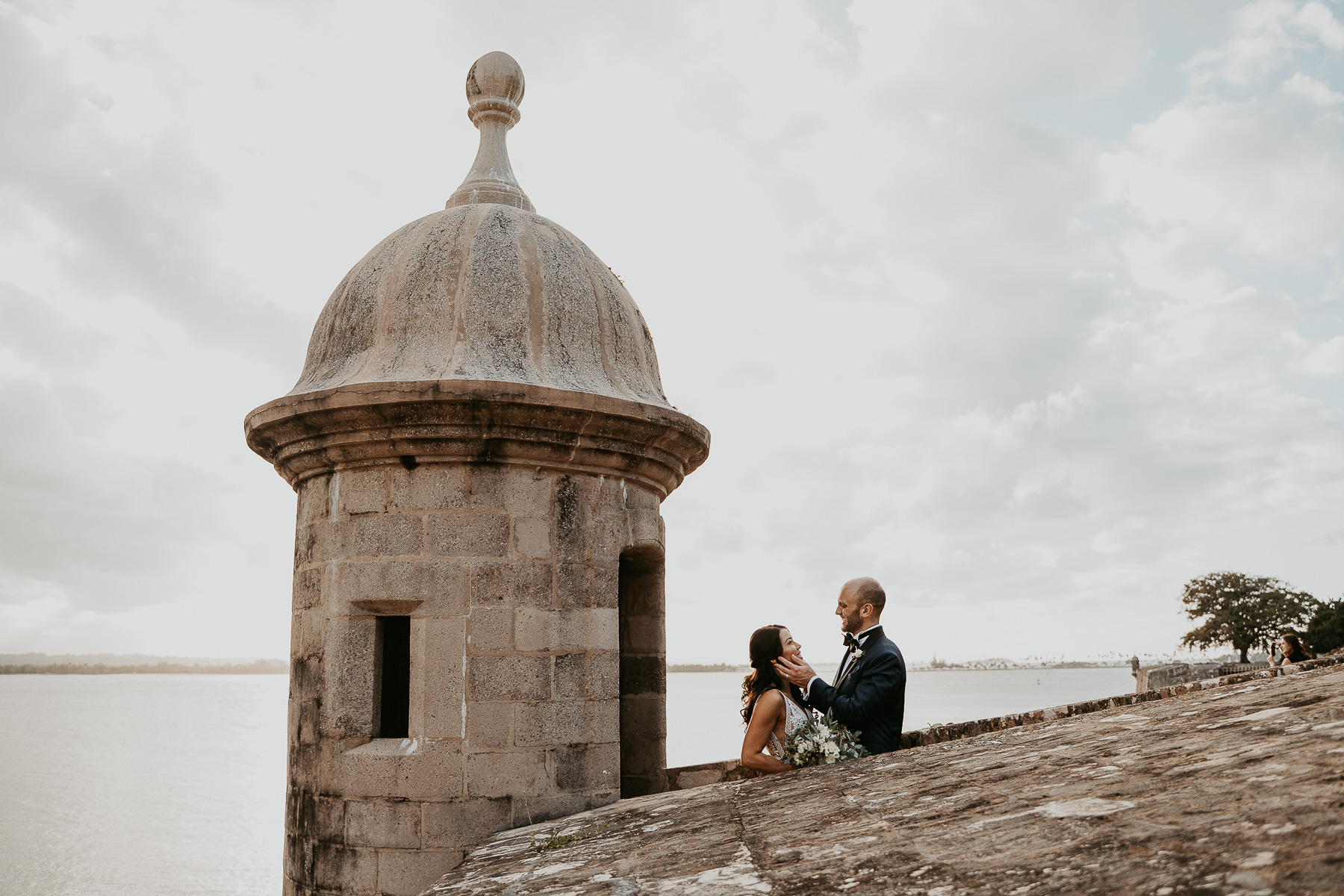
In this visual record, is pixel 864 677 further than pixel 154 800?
No

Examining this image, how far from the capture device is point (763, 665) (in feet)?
→ 12.1

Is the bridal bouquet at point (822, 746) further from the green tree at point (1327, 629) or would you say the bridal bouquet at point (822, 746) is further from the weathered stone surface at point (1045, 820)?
the green tree at point (1327, 629)

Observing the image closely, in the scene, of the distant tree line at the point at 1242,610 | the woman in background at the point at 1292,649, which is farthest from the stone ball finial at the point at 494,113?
the distant tree line at the point at 1242,610

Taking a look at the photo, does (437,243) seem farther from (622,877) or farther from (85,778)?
(85,778)

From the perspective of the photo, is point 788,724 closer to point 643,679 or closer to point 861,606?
point 861,606

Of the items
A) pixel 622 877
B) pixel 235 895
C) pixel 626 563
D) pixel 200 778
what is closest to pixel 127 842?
pixel 235 895

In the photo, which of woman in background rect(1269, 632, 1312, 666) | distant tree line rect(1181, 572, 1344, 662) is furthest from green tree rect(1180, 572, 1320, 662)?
woman in background rect(1269, 632, 1312, 666)

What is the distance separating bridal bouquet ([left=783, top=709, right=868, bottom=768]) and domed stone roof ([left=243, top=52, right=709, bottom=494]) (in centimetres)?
149

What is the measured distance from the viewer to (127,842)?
3147 cm

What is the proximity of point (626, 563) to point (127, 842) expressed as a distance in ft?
111

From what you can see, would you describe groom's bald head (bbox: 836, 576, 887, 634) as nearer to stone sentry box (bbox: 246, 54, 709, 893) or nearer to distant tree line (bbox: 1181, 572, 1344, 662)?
stone sentry box (bbox: 246, 54, 709, 893)

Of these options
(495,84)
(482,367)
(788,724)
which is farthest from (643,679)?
(495,84)

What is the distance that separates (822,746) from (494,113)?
4.00 metres

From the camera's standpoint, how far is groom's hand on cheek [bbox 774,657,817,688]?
11.7ft
